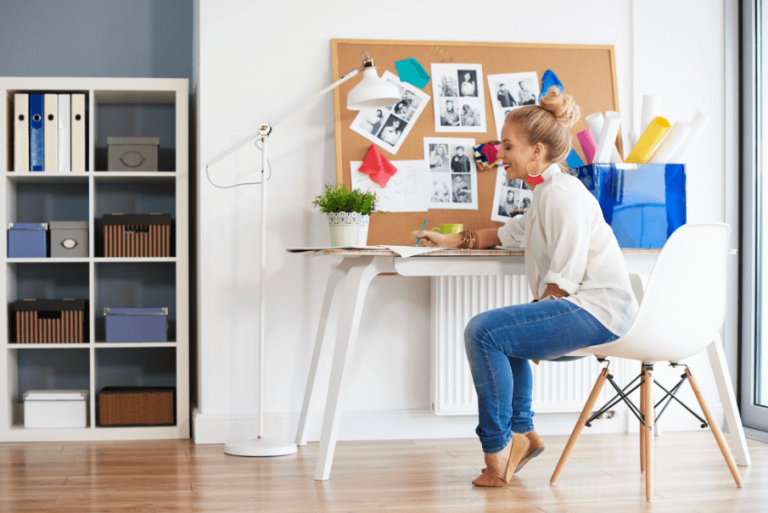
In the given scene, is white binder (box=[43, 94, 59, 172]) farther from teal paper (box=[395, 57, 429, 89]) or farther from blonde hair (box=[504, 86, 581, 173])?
blonde hair (box=[504, 86, 581, 173])

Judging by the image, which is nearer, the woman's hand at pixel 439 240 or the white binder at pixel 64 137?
the woman's hand at pixel 439 240

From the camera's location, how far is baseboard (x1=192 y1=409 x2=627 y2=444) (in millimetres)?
2682

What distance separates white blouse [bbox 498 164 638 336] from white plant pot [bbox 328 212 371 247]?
25.2 inches

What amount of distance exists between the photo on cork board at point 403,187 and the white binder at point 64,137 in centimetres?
113

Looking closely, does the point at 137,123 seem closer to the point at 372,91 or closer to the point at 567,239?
the point at 372,91

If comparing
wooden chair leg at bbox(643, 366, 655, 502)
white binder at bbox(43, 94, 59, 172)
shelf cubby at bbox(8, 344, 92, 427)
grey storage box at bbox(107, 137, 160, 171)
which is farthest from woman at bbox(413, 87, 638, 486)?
shelf cubby at bbox(8, 344, 92, 427)

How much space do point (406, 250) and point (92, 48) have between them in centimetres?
195

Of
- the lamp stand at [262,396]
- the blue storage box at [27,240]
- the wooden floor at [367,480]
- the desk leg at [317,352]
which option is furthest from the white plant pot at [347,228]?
the blue storage box at [27,240]

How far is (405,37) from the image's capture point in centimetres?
281

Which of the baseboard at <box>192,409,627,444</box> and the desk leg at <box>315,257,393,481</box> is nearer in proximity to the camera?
the desk leg at <box>315,257,393,481</box>

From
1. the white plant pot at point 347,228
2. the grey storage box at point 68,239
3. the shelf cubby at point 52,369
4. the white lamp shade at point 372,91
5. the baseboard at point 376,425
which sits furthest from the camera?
the shelf cubby at point 52,369

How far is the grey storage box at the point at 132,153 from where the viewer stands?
A: 2.92 metres

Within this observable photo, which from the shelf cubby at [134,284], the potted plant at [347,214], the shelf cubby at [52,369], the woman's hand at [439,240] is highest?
the potted plant at [347,214]

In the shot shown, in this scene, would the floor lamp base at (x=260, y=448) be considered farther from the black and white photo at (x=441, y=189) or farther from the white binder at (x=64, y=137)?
the white binder at (x=64, y=137)
